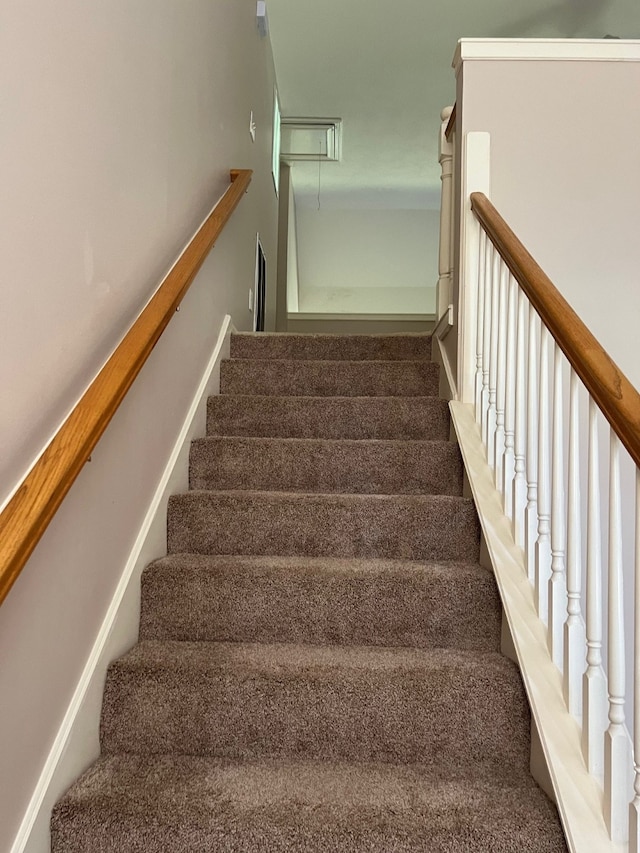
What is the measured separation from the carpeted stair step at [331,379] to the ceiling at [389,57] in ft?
8.91

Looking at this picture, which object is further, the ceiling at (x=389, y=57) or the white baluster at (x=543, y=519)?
the ceiling at (x=389, y=57)

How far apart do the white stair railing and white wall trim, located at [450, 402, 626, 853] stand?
2 cm

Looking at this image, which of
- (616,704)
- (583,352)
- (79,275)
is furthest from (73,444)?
(616,704)

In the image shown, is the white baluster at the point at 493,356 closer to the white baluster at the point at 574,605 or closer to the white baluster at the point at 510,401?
the white baluster at the point at 510,401

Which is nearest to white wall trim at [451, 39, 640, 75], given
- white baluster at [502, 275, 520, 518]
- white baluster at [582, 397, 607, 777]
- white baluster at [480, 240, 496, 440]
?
white baluster at [480, 240, 496, 440]

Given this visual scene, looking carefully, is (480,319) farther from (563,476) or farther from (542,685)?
(542,685)

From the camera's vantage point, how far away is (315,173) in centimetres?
645

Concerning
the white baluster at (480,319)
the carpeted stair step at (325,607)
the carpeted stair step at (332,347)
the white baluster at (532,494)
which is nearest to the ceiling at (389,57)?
the carpeted stair step at (332,347)

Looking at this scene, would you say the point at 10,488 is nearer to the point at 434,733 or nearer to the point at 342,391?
the point at 434,733

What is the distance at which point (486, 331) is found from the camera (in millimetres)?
2076

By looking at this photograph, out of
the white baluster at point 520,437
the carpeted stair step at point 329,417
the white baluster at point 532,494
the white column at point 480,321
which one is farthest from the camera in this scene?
the carpeted stair step at point 329,417

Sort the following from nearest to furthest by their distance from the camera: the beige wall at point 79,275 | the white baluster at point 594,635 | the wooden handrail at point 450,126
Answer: the beige wall at point 79,275, the white baluster at point 594,635, the wooden handrail at point 450,126

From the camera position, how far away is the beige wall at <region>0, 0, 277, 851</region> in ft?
3.67

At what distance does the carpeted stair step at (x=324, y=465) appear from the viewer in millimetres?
2250
